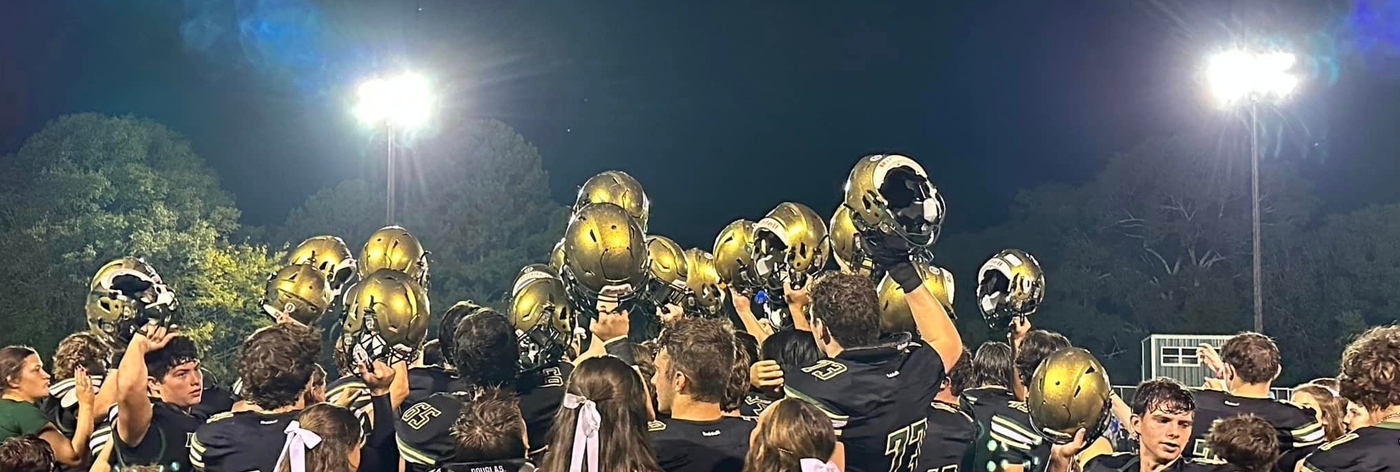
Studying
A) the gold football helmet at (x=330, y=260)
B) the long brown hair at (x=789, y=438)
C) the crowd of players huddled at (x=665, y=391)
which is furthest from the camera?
the gold football helmet at (x=330, y=260)

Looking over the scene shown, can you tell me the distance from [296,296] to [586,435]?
340 centimetres

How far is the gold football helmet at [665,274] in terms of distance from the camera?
6.80 metres

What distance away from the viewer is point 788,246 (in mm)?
5969

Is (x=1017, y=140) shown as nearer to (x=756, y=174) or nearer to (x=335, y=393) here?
(x=756, y=174)

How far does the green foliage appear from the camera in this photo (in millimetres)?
21047

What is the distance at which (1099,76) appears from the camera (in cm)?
2483

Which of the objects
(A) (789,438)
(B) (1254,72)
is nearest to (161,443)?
(A) (789,438)

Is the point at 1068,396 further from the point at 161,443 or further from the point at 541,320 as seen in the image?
the point at 161,443

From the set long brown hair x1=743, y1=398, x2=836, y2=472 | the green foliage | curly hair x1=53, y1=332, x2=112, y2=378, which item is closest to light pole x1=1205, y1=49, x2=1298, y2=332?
long brown hair x1=743, y1=398, x2=836, y2=472

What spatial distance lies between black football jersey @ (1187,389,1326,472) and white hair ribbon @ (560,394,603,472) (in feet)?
7.06

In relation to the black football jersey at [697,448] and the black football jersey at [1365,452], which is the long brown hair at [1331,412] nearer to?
the black football jersey at [1365,452]

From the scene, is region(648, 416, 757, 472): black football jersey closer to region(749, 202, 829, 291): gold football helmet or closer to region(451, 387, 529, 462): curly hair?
region(451, 387, 529, 462): curly hair

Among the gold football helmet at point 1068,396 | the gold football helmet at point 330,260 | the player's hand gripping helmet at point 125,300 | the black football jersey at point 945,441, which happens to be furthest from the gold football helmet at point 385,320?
the gold football helmet at point 1068,396

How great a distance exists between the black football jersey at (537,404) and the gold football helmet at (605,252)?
1.75 feet
